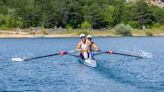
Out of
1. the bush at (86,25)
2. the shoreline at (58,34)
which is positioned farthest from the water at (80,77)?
the bush at (86,25)

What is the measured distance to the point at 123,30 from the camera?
137 m

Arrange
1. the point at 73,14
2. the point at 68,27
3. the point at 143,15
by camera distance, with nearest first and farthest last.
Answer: the point at 68,27 → the point at 73,14 → the point at 143,15

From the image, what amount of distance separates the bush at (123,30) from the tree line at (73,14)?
1096 cm

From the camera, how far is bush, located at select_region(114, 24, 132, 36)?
13562 centimetres

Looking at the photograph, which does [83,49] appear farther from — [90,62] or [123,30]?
[123,30]

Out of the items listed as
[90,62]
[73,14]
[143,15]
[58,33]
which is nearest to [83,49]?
[90,62]

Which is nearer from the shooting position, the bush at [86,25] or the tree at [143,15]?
the bush at [86,25]

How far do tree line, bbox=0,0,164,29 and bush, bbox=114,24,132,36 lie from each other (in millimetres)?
10961

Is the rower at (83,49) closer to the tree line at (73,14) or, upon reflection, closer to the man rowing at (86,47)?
the man rowing at (86,47)

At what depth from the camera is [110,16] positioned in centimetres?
15575

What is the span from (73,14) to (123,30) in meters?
19.0

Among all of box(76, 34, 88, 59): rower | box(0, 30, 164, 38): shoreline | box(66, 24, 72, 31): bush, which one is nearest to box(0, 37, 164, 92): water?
box(76, 34, 88, 59): rower

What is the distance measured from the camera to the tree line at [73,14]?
143625 millimetres

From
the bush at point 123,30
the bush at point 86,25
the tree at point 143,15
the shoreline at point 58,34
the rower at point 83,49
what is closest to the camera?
the rower at point 83,49
